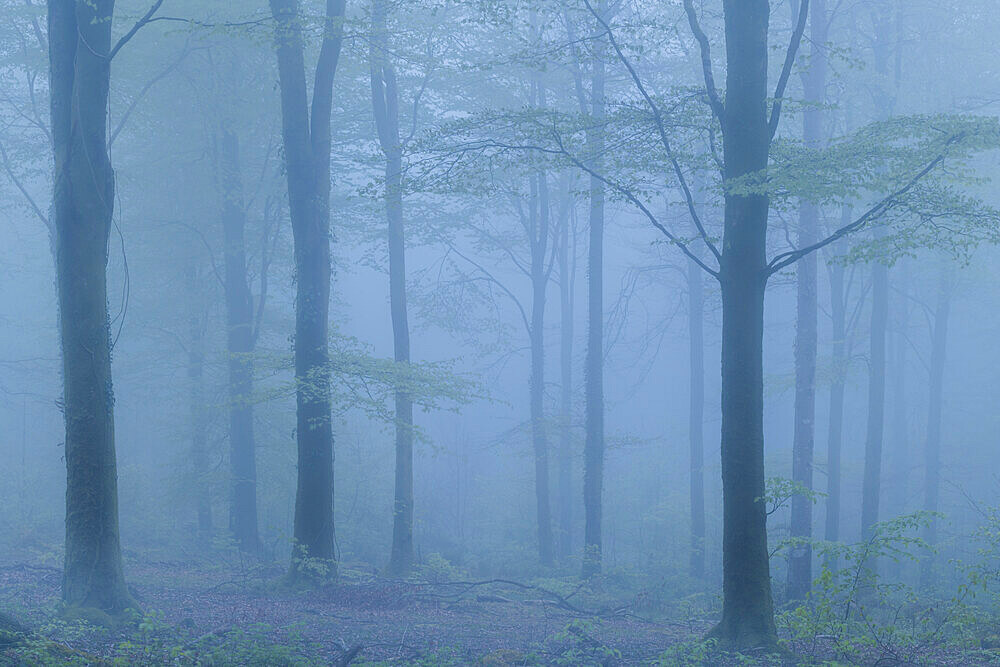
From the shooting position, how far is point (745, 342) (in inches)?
312

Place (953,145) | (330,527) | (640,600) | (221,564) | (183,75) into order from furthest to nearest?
(183,75), (221,564), (640,600), (330,527), (953,145)

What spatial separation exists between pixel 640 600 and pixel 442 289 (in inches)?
413

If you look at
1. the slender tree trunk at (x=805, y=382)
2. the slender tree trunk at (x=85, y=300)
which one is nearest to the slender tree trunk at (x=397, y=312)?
the slender tree trunk at (x=85, y=300)

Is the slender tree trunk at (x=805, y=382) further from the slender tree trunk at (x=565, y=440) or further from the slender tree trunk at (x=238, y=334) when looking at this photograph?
the slender tree trunk at (x=238, y=334)

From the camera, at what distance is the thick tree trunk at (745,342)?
7836 millimetres

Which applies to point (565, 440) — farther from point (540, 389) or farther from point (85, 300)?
point (85, 300)

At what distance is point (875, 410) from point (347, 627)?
1327 cm

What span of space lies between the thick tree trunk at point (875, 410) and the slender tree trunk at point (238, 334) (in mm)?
13783

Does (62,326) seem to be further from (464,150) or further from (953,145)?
(953,145)

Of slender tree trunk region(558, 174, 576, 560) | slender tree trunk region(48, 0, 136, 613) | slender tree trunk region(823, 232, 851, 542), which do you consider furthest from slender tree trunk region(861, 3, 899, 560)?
slender tree trunk region(48, 0, 136, 613)

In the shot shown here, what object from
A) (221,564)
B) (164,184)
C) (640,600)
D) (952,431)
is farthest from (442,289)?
(952,431)

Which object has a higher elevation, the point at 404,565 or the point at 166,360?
the point at 166,360

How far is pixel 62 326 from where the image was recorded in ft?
28.6

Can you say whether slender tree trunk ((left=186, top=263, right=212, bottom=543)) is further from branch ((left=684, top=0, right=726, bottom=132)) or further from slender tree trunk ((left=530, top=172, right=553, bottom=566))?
branch ((left=684, top=0, right=726, bottom=132))
